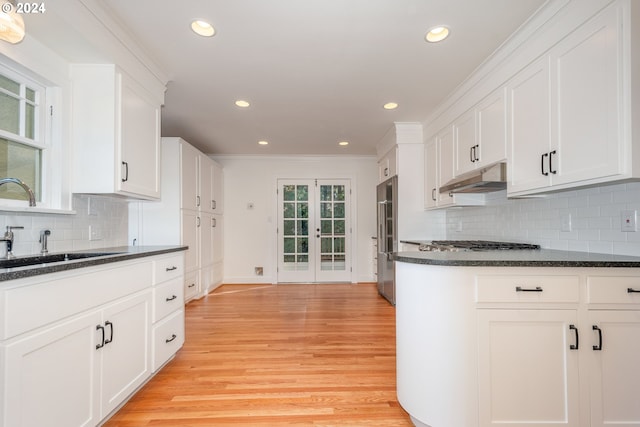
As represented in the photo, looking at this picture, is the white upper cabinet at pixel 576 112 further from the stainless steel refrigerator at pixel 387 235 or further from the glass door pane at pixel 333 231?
the glass door pane at pixel 333 231

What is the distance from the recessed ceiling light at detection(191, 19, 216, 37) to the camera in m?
1.92

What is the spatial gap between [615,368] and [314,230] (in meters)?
4.48

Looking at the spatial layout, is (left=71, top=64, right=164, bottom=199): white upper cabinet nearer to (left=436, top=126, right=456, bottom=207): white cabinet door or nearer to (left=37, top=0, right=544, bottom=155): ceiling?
(left=37, top=0, right=544, bottom=155): ceiling

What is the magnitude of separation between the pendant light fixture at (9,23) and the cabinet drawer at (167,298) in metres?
1.48

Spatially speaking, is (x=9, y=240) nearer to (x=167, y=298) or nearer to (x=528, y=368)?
(x=167, y=298)

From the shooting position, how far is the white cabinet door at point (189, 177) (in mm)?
3866

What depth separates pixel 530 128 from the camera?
1952mm

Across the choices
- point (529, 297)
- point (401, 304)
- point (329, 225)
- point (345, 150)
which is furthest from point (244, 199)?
point (529, 297)

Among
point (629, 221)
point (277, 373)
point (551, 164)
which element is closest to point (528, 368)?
point (629, 221)

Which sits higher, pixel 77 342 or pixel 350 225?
pixel 350 225

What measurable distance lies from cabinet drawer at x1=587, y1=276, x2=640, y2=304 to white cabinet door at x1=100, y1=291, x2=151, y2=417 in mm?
2385

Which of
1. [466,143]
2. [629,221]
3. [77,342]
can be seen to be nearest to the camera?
[77,342]

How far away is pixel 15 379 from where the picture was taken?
108 centimetres

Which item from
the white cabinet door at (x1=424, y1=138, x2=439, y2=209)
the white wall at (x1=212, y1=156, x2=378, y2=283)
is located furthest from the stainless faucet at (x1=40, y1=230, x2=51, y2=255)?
the white wall at (x1=212, y1=156, x2=378, y2=283)
